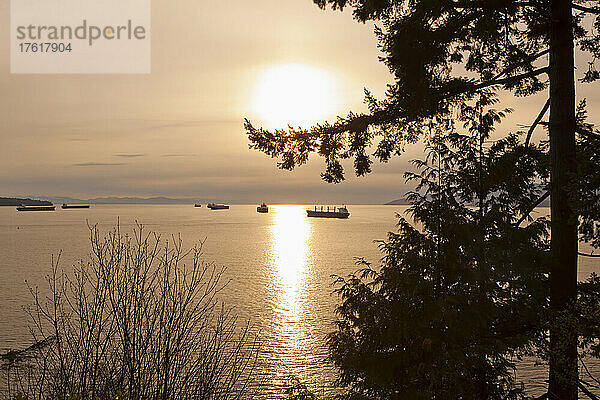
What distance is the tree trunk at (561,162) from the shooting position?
9.32 metres

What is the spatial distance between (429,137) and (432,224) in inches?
85.0

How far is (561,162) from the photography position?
9414mm

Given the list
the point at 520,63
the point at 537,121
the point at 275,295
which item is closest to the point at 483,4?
the point at 520,63

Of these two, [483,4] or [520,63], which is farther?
[520,63]

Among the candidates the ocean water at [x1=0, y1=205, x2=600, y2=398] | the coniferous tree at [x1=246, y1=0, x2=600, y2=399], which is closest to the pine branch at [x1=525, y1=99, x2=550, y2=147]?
the coniferous tree at [x1=246, y1=0, x2=600, y2=399]

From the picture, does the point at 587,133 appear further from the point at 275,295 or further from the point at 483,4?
the point at 275,295

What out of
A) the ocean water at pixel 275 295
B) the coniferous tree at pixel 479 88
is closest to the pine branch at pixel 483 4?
the coniferous tree at pixel 479 88

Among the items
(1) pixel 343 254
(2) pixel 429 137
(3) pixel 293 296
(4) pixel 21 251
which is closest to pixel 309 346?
(3) pixel 293 296

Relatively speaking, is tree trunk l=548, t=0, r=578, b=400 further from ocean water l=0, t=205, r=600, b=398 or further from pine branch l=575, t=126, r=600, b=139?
ocean water l=0, t=205, r=600, b=398

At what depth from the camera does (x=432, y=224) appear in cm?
1016

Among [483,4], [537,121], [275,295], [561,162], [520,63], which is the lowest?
[275,295]

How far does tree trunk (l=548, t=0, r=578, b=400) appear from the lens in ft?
30.6

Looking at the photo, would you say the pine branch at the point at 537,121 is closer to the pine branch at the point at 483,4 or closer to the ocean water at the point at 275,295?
the pine branch at the point at 483,4

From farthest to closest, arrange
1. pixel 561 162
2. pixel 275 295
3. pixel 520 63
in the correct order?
1. pixel 275 295
2. pixel 520 63
3. pixel 561 162
